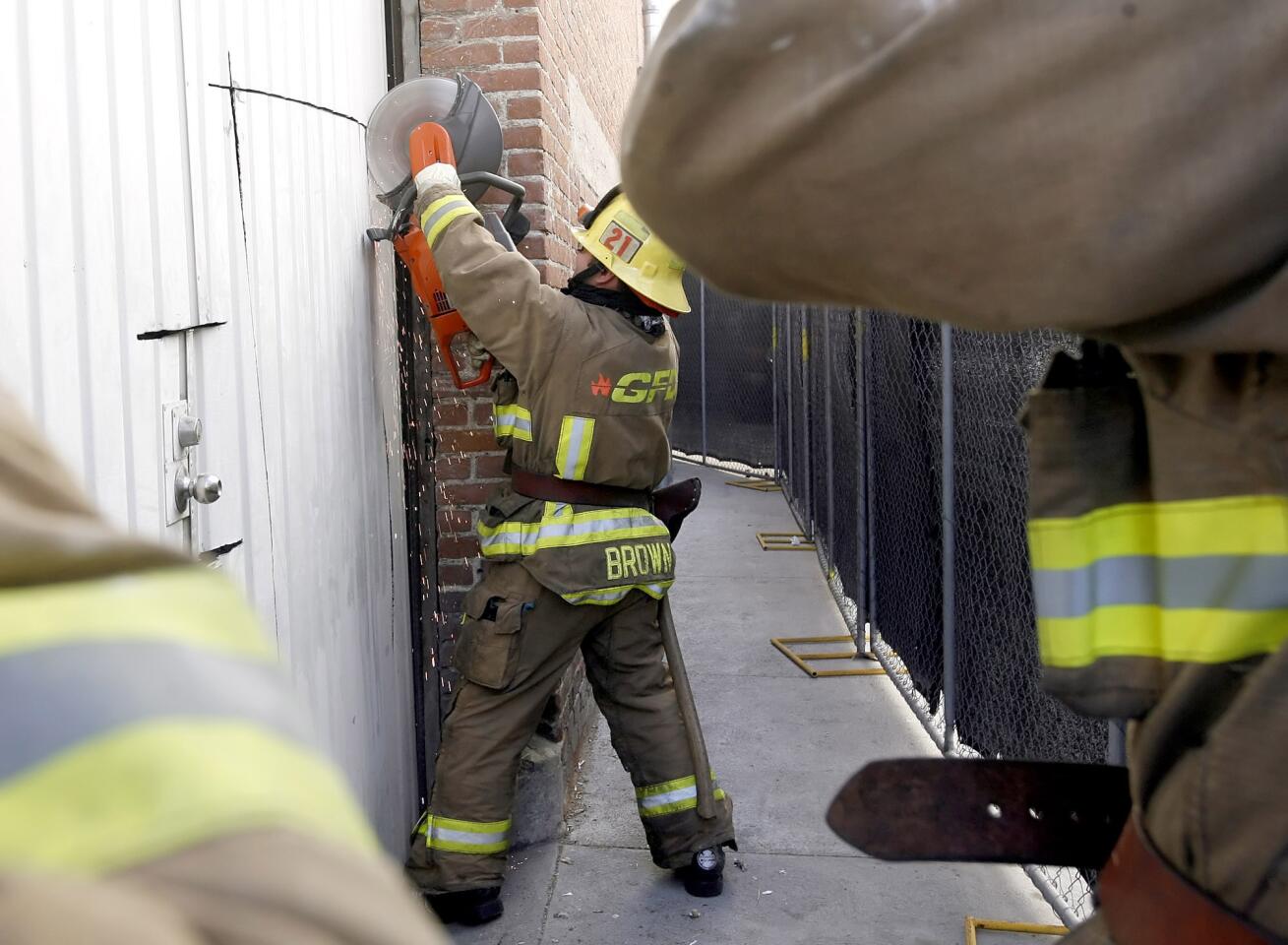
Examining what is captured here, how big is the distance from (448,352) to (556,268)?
25.4 inches

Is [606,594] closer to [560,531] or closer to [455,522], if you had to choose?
[560,531]

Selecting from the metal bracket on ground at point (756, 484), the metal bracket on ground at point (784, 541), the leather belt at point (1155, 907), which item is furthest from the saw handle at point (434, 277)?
the metal bracket on ground at point (756, 484)

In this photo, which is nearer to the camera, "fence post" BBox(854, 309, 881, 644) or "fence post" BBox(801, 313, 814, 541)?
"fence post" BBox(854, 309, 881, 644)

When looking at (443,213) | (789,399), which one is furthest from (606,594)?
(789,399)

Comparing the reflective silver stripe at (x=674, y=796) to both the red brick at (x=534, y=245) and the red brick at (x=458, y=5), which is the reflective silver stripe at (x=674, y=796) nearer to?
the red brick at (x=534, y=245)

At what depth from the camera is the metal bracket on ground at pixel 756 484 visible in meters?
11.4

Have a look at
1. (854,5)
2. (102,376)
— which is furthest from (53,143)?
(854,5)

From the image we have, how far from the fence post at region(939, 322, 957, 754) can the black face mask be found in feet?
3.63

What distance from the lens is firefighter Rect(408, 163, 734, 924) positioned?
3258 millimetres

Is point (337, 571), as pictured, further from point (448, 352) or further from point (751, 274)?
point (751, 274)

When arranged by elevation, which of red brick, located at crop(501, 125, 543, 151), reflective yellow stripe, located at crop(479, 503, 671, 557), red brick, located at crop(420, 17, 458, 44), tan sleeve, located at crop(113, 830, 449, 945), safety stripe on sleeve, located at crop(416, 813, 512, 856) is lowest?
safety stripe on sleeve, located at crop(416, 813, 512, 856)

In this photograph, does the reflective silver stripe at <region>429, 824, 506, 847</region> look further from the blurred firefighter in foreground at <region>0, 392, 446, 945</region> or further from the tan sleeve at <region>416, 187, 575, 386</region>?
the blurred firefighter in foreground at <region>0, 392, 446, 945</region>

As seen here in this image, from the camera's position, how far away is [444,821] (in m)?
3.29

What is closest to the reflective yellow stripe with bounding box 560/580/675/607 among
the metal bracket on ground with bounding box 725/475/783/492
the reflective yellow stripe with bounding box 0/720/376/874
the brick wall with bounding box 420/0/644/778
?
the brick wall with bounding box 420/0/644/778
